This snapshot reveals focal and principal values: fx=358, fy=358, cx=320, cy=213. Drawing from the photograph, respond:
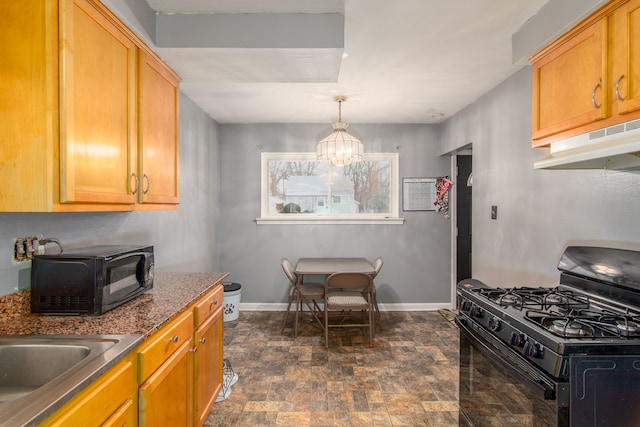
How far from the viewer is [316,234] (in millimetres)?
4516

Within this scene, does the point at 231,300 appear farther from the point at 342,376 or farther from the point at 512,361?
the point at 512,361

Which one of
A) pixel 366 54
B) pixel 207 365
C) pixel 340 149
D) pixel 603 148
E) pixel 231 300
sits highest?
pixel 366 54

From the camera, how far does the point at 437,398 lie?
97.8 inches

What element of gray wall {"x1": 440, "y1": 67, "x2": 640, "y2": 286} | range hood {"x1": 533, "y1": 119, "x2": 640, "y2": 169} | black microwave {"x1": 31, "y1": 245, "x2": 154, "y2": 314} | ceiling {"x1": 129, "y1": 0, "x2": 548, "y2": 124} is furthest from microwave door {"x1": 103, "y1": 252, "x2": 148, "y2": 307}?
gray wall {"x1": 440, "y1": 67, "x2": 640, "y2": 286}

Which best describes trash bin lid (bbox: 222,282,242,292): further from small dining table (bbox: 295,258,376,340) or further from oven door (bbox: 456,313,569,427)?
oven door (bbox: 456,313,569,427)

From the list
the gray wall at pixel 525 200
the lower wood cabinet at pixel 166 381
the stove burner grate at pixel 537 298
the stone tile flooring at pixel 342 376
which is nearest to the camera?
the lower wood cabinet at pixel 166 381

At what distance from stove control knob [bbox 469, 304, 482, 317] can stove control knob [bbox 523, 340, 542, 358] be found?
39cm

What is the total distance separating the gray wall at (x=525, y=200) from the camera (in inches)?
74.5

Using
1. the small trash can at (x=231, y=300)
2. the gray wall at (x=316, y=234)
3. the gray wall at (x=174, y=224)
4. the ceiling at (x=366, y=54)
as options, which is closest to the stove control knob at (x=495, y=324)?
the ceiling at (x=366, y=54)

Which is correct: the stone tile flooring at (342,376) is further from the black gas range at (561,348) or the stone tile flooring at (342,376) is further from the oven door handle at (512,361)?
the oven door handle at (512,361)

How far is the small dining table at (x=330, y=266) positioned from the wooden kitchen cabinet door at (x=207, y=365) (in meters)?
1.36

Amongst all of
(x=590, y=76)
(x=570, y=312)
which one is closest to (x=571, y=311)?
(x=570, y=312)

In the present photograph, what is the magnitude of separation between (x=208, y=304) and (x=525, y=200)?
236cm

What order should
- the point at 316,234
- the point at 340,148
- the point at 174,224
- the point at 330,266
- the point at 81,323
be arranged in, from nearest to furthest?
the point at 81,323
the point at 174,224
the point at 340,148
the point at 330,266
the point at 316,234
